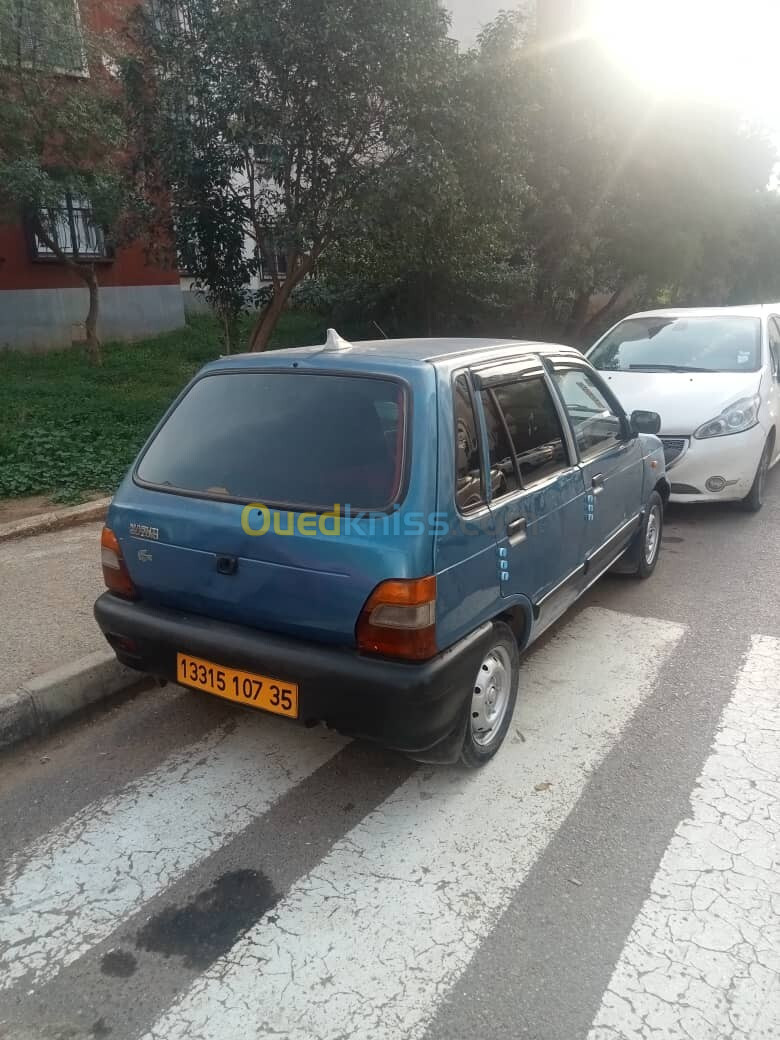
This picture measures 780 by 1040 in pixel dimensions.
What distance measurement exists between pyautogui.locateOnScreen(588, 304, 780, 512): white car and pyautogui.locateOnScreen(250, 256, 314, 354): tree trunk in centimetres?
391

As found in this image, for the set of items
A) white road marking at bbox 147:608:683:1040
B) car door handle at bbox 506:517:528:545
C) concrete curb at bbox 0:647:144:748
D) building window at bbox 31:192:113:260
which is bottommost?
white road marking at bbox 147:608:683:1040

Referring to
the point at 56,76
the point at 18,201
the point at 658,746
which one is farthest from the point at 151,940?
the point at 56,76

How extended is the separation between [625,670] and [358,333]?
13.2 m

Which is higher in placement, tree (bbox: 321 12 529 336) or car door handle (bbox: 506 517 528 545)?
tree (bbox: 321 12 529 336)

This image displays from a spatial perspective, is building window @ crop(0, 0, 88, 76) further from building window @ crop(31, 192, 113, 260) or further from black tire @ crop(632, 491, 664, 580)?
black tire @ crop(632, 491, 664, 580)

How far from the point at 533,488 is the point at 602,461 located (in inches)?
39.4

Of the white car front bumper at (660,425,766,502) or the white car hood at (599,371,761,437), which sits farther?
the white car hood at (599,371,761,437)

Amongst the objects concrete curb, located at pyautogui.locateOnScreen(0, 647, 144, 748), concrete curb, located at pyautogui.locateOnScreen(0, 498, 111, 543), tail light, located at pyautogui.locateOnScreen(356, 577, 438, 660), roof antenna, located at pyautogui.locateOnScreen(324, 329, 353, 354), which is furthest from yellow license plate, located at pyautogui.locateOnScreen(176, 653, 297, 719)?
concrete curb, located at pyautogui.locateOnScreen(0, 498, 111, 543)

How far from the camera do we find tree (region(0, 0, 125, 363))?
10.7 m

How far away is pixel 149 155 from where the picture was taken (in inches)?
356

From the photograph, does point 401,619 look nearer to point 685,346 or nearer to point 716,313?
point 685,346

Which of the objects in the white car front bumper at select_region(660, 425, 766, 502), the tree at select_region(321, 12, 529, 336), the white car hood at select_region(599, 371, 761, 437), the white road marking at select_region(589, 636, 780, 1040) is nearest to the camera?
the white road marking at select_region(589, 636, 780, 1040)

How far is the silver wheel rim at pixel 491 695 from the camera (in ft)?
10.6

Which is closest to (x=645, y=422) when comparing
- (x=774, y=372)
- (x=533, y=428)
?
(x=533, y=428)
